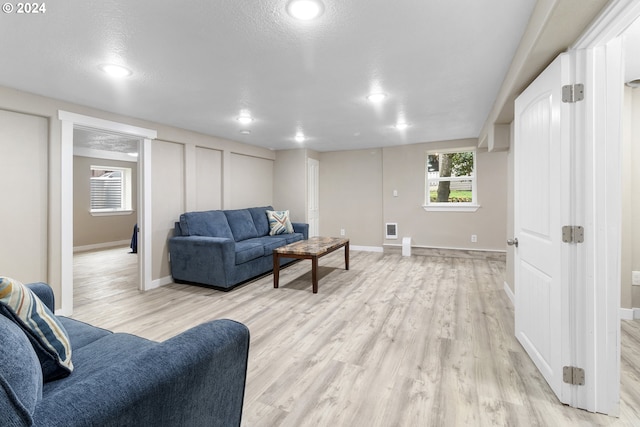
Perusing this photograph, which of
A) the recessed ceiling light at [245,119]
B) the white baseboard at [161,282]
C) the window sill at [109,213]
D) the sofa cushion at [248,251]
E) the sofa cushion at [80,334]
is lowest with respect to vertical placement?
the white baseboard at [161,282]

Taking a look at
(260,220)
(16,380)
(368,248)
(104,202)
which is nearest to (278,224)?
(260,220)

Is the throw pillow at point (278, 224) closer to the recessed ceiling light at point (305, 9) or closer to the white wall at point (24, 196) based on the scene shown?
the white wall at point (24, 196)

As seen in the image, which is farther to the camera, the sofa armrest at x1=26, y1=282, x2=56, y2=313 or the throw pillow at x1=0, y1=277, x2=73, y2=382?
the sofa armrest at x1=26, y1=282, x2=56, y2=313

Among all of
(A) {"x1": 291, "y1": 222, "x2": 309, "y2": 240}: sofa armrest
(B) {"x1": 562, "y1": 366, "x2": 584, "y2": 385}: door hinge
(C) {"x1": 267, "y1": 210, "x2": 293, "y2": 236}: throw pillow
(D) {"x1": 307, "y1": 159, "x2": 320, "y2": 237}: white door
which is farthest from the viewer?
(D) {"x1": 307, "y1": 159, "x2": 320, "y2": 237}: white door

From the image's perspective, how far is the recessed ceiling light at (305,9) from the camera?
1507 millimetres

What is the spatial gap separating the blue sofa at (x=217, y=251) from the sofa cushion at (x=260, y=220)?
1.00 ft

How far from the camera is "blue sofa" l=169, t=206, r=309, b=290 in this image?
12.0 feet

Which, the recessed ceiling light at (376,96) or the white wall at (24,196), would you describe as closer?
the white wall at (24,196)

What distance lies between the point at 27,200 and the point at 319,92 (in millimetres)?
2909

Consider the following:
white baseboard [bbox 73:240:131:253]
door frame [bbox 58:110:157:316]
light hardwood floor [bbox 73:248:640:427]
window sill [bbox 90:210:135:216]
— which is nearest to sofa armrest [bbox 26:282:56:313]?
light hardwood floor [bbox 73:248:640:427]

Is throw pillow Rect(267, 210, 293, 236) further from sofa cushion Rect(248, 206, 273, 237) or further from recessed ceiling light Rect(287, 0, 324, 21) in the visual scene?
recessed ceiling light Rect(287, 0, 324, 21)

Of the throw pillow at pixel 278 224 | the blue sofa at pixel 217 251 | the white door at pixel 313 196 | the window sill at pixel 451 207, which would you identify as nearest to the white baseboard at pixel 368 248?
the white door at pixel 313 196

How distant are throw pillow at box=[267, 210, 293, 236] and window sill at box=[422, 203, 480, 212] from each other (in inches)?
101

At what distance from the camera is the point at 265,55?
2.07 meters
